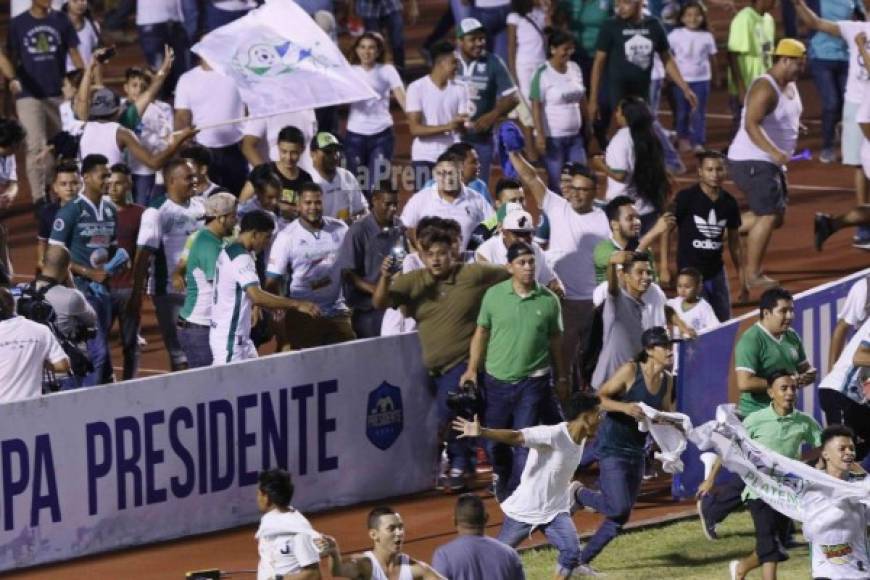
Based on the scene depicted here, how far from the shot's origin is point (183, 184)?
55.3 feet

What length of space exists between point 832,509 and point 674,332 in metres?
4.10

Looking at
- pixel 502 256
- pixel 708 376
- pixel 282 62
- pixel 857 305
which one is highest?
pixel 282 62

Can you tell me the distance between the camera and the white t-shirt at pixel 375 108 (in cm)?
2128

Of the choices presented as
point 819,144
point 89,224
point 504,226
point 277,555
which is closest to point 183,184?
point 89,224

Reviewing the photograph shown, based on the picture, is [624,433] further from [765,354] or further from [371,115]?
[371,115]

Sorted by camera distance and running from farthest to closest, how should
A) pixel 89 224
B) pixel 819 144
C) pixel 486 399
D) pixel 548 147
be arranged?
pixel 819 144 < pixel 548 147 < pixel 89 224 < pixel 486 399

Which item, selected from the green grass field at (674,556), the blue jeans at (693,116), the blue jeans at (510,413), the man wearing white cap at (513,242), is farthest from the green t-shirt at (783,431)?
the blue jeans at (693,116)

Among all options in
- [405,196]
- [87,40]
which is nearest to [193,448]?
[87,40]

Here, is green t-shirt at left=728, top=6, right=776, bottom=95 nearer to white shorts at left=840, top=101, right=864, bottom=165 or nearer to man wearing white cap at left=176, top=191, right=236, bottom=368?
white shorts at left=840, top=101, right=864, bottom=165

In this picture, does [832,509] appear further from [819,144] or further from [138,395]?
[819,144]

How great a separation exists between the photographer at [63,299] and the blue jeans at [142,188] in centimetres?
417

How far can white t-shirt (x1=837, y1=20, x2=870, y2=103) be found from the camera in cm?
2266

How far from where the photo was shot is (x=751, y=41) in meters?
26.7

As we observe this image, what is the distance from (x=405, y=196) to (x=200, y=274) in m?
9.56
